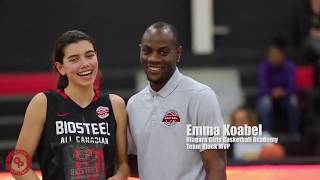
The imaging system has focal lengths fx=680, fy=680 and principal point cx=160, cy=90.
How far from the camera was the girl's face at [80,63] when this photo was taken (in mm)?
2617

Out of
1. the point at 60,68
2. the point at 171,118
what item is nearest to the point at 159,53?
the point at 171,118

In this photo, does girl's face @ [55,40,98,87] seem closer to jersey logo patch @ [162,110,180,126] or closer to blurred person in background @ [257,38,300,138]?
jersey logo patch @ [162,110,180,126]

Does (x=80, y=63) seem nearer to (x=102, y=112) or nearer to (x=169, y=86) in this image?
(x=102, y=112)

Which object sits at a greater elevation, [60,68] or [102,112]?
[60,68]

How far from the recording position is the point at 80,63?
8.59 feet

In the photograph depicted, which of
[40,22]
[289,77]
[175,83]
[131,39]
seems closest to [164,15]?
[131,39]

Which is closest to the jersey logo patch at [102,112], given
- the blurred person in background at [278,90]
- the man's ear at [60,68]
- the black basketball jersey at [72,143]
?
the black basketball jersey at [72,143]

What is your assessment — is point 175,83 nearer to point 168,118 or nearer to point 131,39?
point 168,118

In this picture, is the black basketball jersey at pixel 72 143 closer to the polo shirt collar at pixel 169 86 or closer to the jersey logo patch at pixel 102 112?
the jersey logo patch at pixel 102 112

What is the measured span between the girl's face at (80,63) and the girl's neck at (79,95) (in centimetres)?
2

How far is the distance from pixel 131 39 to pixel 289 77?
246cm

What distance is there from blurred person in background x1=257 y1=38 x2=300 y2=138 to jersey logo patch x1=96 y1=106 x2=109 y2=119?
4232 mm

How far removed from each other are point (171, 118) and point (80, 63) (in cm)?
41

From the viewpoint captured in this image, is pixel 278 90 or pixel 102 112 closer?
pixel 102 112
